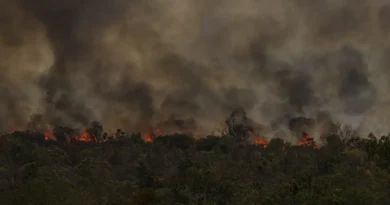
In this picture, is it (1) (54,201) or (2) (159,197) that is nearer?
(1) (54,201)

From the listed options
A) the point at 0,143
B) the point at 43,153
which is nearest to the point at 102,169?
the point at 43,153

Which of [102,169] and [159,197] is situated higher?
[102,169]

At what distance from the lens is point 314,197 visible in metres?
58.8

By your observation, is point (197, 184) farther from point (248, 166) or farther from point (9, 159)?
point (9, 159)

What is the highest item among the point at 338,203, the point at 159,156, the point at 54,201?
the point at 159,156

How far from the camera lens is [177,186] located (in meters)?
86.1

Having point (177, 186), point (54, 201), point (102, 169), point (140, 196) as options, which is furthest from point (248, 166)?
point (54, 201)

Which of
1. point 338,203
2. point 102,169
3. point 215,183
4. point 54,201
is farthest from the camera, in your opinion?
point 102,169

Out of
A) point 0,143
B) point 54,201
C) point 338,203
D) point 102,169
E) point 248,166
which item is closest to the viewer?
point 338,203

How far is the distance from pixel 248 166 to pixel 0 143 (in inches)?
3070

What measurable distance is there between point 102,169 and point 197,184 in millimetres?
56367

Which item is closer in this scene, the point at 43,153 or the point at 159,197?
the point at 159,197

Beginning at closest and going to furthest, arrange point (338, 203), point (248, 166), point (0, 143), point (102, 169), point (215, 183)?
1. point (338, 203)
2. point (215, 183)
3. point (102, 169)
4. point (248, 166)
5. point (0, 143)

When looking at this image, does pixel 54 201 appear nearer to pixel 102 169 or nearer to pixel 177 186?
pixel 177 186
